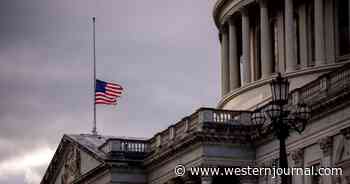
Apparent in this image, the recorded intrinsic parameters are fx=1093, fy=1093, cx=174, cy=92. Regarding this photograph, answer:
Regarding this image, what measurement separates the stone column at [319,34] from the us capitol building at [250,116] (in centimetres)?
6

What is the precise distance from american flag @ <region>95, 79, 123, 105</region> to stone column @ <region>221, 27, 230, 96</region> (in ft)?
23.0

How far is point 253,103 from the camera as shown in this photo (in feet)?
211

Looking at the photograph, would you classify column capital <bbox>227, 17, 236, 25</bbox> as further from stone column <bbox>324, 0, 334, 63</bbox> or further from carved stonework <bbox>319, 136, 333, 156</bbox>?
carved stonework <bbox>319, 136, 333, 156</bbox>

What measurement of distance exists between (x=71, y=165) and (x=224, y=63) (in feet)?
40.2

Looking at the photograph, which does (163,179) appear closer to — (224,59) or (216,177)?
(216,177)

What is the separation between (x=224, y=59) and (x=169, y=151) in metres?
15.4

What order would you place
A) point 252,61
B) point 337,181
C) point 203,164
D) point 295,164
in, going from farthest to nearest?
point 252,61, point 203,164, point 295,164, point 337,181

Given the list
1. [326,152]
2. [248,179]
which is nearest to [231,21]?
[248,179]

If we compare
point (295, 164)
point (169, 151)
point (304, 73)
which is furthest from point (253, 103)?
point (295, 164)

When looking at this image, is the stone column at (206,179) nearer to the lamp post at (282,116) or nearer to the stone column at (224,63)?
the stone column at (224,63)

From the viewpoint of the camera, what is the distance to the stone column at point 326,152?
4723 centimetres

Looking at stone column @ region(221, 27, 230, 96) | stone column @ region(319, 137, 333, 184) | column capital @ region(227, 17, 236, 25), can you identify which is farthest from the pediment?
stone column @ region(319, 137, 333, 184)

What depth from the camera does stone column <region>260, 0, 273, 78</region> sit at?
65.8 metres

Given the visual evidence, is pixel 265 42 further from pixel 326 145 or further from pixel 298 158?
pixel 326 145
